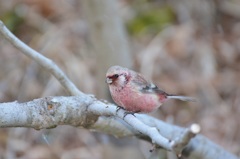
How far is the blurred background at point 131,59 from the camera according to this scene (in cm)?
423

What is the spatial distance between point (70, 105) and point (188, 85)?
9.58 feet

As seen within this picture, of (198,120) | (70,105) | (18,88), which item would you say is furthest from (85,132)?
(70,105)

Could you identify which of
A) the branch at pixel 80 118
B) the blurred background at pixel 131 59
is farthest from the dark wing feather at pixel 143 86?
the blurred background at pixel 131 59

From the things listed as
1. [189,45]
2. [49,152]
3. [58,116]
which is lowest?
[49,152]

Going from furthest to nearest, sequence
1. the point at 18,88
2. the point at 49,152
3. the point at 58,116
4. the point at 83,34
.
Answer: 1. the point at 83,34
2. the point at 18,88
3. the point at 49,152
4. the point at 58,116

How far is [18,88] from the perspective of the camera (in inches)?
186

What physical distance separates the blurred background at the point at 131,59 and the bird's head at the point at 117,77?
1148mm

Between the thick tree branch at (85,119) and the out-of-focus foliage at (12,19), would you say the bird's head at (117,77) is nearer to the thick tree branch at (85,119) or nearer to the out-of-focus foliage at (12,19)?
the thick tree branch at (85,119)

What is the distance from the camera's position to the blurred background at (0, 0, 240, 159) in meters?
4.23

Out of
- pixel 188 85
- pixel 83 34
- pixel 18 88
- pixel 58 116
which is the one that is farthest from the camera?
pixel 83 34

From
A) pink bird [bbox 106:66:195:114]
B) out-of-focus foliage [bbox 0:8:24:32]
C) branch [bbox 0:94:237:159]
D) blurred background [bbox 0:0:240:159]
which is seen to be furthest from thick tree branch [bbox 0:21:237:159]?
out-of-focus foliage [bbox 0:8:24:32]

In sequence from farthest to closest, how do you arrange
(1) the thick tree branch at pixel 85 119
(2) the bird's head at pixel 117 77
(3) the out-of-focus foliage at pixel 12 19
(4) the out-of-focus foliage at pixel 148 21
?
1. (4) the out-of-focus foliage at pixel 148 21
2. (3) the out-of-focus foliage at pixel 12 19
3. (2) the bird's head at pixel 117 77
4. (1) the thick tree branch at pixel 85 119

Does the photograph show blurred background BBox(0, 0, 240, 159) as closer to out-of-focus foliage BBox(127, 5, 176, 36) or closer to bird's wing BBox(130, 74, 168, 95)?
out-of-focus foliage BBox(127, 5, 176, 36)

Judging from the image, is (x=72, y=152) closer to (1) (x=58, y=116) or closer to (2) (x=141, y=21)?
(2) (x=141, y=21)
